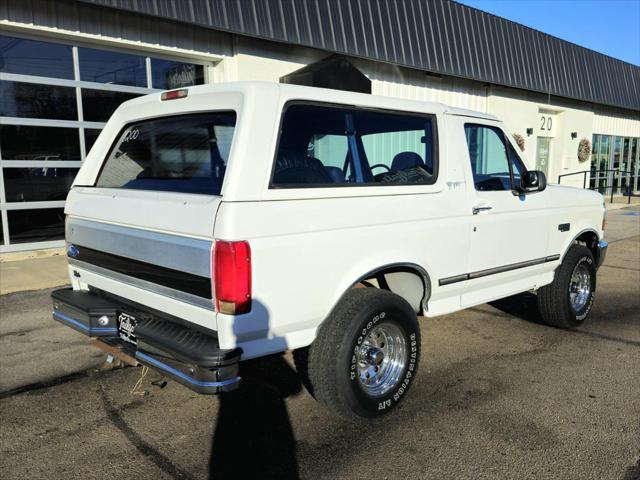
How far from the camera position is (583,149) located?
20125 mm

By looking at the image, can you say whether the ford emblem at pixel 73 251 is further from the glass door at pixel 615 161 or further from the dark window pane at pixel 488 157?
the glass door at pixel 615 161

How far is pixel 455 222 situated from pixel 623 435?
5.45 feet

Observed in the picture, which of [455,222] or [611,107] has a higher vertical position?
[611,107]

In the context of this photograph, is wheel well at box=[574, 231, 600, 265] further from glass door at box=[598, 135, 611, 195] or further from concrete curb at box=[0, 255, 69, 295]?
glass door at box=[598, 135, 611, 195]

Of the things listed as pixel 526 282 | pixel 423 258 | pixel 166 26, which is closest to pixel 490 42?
pixel 166 26

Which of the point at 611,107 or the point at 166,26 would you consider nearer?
the point at 166,26

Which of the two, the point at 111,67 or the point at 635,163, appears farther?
the point at 635,163

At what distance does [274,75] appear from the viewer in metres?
10.4

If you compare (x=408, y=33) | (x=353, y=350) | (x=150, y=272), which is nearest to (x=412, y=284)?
(x=353, y=350)

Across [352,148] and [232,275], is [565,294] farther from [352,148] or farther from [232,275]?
[232,275]

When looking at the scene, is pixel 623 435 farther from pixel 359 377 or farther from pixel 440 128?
pixel 440 128

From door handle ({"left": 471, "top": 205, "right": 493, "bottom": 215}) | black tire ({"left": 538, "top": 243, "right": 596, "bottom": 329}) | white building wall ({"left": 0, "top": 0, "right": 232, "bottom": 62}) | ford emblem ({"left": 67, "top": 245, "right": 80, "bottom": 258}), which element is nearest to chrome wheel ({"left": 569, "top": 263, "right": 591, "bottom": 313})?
black tire ({"left": 538, "top": 243, "right": 596, "bottom": 329})

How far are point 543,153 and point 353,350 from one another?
18212mm

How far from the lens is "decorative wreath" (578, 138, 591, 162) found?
2008cm
